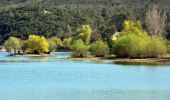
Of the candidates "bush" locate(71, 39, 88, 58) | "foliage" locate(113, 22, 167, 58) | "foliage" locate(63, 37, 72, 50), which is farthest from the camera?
"foliage" locate(63, 37, 72, 50)

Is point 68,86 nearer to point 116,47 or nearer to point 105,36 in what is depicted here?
point 116,47

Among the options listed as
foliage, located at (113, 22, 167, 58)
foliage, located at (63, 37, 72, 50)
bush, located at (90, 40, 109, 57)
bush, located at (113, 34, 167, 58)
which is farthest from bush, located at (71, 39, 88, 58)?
foliage, located at (63, 37, 72, 50)

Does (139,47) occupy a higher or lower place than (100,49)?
higher

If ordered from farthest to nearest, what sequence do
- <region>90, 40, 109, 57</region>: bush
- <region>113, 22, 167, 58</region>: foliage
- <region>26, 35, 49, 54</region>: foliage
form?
<region>26, 35, 49, 54</region>: foliage < <region>90, 40, 109, 57</region>: bush < <region>113, 22, 167, 58</region>: foliage

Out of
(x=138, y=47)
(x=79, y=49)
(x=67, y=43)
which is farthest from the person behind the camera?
(x=67, y=43)

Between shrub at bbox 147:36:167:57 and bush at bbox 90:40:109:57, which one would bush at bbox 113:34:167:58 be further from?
bush at bbox 90:40:109:57

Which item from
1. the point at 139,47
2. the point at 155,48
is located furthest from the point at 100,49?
the point at 155,48

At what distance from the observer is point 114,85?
43.2 m

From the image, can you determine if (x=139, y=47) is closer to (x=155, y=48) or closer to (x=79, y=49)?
(x=155, y=48)

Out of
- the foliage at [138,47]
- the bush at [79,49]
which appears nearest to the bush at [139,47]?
the foliage at [138,47]

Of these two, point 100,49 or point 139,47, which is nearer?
point 139,47

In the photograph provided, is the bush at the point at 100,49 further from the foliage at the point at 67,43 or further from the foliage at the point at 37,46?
the foliage at the point at 67,43

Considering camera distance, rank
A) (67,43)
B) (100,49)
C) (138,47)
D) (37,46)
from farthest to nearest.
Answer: (67,43)
(37,46)
(100,49)
(138,47)

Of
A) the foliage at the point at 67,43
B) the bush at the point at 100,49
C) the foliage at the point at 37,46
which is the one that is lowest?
the foliage at the point at 67,43
